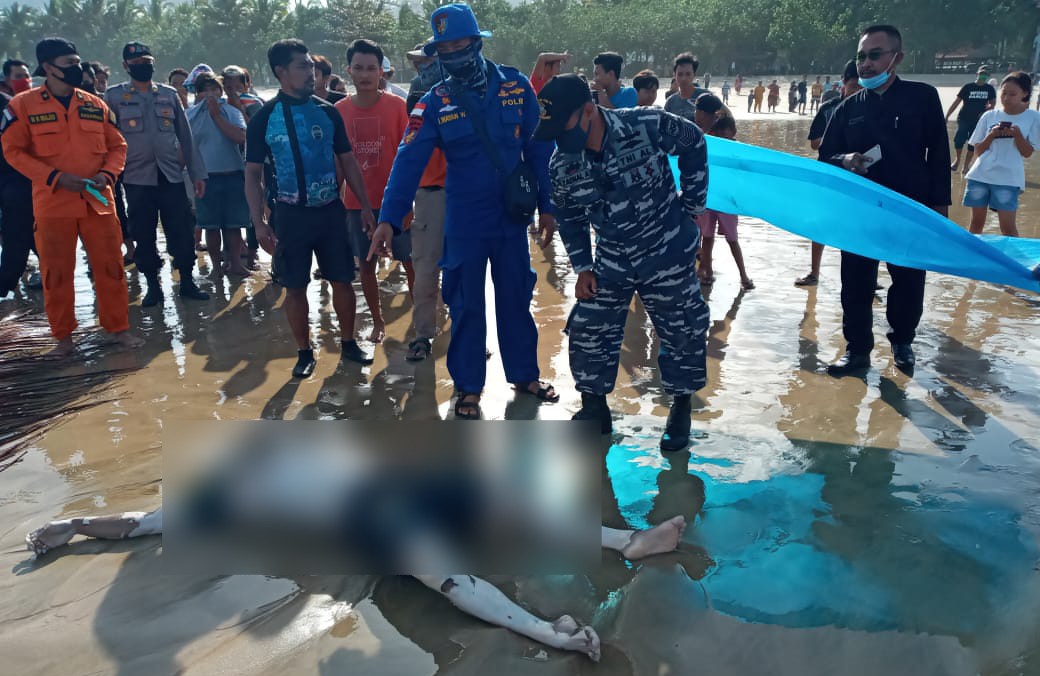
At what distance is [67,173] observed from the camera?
5.22 metres

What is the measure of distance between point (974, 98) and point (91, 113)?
1296cm

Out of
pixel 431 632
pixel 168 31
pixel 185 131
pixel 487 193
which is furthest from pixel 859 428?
pixel 168 31

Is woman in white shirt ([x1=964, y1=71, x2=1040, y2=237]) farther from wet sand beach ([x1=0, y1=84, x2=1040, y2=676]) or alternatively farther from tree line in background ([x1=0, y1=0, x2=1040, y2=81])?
tree line in background ([x1=0, y1=0, x2=1040, y2=81])

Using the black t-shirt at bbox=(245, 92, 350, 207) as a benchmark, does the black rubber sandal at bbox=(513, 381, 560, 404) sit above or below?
below

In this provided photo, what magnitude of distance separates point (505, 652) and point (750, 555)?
1064 millimetres

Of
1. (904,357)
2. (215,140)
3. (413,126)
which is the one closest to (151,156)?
(215,140)

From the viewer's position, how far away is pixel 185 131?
6680mm

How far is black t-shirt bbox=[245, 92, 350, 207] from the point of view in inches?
189

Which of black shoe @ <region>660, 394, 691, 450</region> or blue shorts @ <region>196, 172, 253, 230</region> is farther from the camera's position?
blue shorts @ <region>196, 172, 253, 230</region>

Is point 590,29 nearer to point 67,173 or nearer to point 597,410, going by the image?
point 67,173

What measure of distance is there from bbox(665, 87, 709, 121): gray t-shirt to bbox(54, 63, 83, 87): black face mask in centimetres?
453

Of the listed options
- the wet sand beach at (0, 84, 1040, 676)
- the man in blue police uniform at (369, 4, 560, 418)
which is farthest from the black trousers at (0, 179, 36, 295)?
the man in blue police uniform at (369, 4, 560, 418)

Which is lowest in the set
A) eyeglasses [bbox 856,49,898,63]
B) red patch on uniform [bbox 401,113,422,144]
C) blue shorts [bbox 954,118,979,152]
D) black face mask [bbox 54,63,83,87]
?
blue shorts [bbox 954,118,979,152]

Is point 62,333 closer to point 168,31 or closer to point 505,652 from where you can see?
point 505,652
